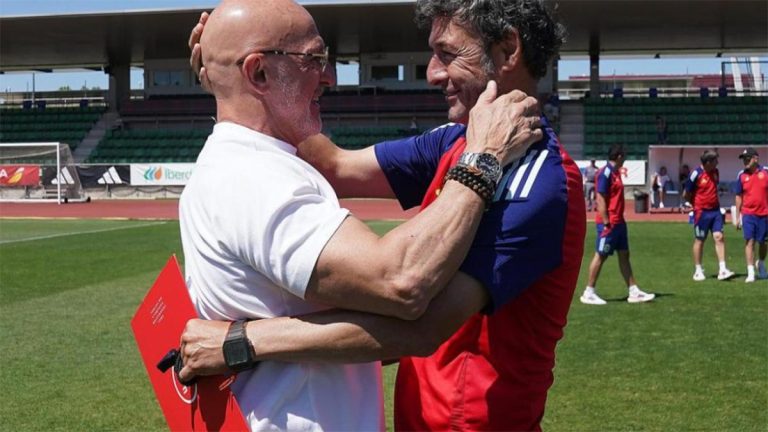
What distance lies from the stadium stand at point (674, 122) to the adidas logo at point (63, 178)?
23021 millimetres

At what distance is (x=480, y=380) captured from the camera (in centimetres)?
259

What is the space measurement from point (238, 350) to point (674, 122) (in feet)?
150

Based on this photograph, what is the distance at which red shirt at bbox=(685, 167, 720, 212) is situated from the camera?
15.8m

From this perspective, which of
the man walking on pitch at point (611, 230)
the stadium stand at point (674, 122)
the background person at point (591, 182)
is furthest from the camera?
the stadium stand at point (674, 122)

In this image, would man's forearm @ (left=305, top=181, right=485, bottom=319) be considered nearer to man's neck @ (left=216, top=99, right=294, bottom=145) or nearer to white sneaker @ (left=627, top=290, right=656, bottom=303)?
man's neck @ (left=216, top=99, right=294, bottom=145)

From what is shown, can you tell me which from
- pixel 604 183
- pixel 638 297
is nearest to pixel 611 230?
pixel 604 183

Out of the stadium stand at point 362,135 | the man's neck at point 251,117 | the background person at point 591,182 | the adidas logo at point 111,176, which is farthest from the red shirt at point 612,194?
the adidas logo at point 111,176

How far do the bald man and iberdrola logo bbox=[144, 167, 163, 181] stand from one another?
41639 mm

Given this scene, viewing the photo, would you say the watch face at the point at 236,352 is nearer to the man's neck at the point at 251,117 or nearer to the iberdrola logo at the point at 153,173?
the man's neck at the point at 251,117

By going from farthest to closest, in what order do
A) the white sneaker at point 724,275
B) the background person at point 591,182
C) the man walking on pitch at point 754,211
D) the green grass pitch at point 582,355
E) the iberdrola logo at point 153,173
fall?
the iberdrola logo at point 153,173
the background person at point 591,182
the man walking on pitch at point 754,211
the white sneaker at point 724,275
the green grass pitch at point 582,355

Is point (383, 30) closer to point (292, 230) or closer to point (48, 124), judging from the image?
point (48, 124)

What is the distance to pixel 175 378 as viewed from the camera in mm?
2500

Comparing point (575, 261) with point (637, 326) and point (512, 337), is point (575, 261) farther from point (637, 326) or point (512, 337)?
point (637, 326)

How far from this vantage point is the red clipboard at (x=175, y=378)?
234 cm
